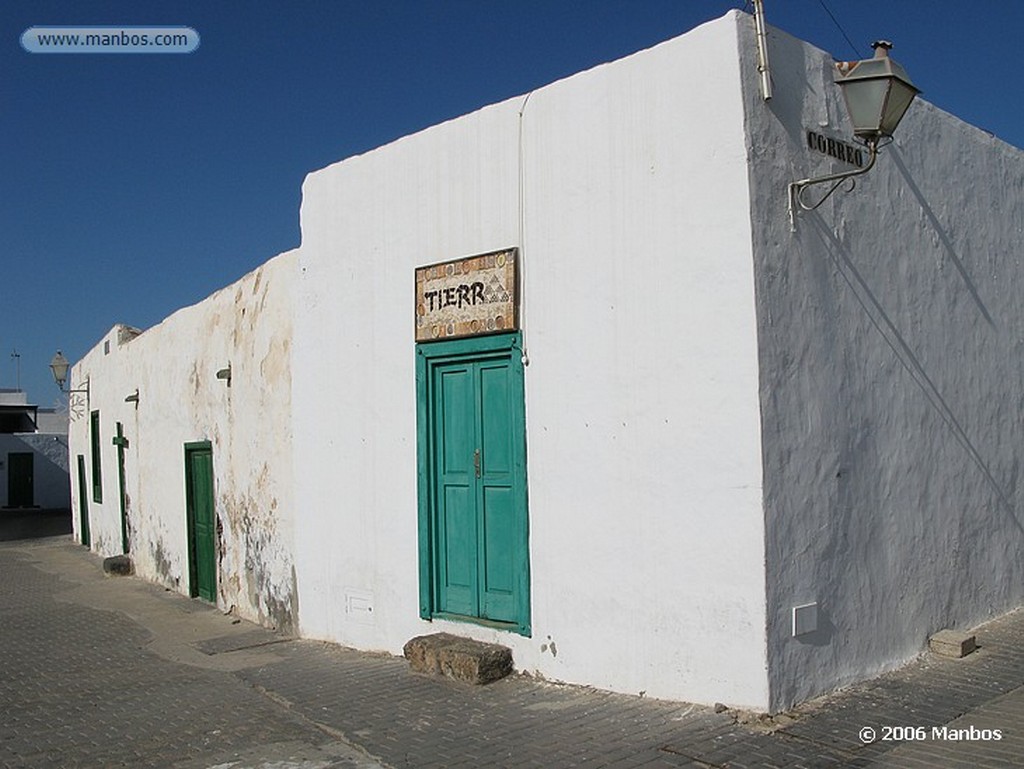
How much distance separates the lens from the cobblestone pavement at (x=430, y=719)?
4.97 m

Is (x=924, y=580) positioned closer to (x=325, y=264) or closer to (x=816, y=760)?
(x=816, y=760)

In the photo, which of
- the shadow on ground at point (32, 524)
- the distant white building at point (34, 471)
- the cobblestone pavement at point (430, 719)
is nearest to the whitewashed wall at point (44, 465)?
the distant white building at point (34, 471)

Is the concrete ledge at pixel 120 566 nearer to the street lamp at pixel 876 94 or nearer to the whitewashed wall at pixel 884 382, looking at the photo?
the whitewashed wall at pixel 884 382

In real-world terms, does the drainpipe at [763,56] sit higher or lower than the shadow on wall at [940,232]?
higher

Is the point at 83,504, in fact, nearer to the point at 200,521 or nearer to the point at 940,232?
the point at 200,521

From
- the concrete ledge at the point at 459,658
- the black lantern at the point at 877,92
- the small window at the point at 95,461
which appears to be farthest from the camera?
the small window at the point at 95,461

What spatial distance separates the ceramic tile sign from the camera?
6.83 metres

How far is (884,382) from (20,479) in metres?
32.6

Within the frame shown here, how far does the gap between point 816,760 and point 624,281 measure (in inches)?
113

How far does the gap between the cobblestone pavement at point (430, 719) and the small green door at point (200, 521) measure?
3.18m

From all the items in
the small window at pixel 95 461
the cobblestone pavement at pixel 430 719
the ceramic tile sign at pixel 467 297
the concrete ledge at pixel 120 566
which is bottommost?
the concrete ledge at pixel 120 566

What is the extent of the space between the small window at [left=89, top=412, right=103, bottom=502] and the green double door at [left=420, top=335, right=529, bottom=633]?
1297 centimetres

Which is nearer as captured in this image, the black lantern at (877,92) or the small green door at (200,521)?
the black lantern at (877,92)

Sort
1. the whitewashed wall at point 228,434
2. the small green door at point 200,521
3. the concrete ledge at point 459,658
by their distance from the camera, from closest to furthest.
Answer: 1. the concrete ledge at point 459,658
2. the whitewashed wall at point 228,434
3. the small green door at point 200,521
